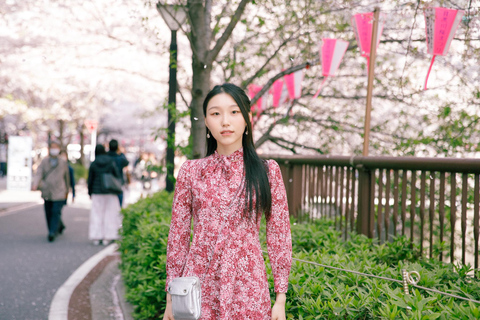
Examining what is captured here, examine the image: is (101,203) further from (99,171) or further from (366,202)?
(366,202)

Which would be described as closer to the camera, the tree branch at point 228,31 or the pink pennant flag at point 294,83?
the tree branch at point 228,31

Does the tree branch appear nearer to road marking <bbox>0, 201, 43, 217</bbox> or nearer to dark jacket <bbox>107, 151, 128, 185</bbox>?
dark jacket <bbox>107, 151, 128, 185</bbox>

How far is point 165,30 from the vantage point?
12398 millimetres

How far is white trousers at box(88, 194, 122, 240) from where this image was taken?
927cm

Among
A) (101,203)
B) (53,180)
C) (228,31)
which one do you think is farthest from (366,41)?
(53,180)

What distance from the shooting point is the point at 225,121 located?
7.48 feet

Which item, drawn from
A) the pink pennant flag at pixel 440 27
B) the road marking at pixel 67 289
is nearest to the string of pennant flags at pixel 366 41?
the pink pennant flag at pixel 440 27

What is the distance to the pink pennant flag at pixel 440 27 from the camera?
4.55 metres

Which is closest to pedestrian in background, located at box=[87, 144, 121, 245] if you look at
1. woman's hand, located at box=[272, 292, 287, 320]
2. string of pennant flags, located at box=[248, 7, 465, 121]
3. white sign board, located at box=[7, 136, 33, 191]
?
string of pennant flags, located at box=[248, 7, 465, 121]

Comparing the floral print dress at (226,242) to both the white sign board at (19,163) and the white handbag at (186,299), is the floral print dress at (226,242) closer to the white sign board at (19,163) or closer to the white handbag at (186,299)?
the white handbag at (186,299)

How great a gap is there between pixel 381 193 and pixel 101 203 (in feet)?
20.8

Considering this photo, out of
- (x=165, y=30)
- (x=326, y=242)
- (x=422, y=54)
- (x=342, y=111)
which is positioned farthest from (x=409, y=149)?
(x=165, y=30)

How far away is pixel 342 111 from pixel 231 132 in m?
7.10

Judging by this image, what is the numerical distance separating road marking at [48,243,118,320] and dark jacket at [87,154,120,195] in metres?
1.47
